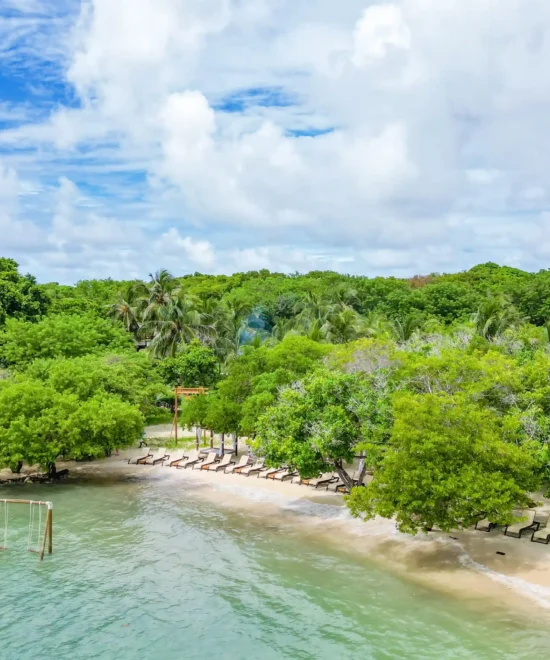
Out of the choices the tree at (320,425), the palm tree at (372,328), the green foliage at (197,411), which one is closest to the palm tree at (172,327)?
the palm tree at (372,328)

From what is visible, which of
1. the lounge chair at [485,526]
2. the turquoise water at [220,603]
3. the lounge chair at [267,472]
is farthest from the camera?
the lounge chair at [267,472]

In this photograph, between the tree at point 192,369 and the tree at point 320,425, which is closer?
the tree at point 320,425

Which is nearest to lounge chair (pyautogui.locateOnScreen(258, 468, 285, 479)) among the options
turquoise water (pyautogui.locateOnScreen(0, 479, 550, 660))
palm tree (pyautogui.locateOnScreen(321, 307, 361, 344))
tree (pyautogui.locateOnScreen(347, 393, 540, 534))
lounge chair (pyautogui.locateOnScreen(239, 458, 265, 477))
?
lounge chair (pyautogui.locateOnScreen(239, 458, 265, 477))

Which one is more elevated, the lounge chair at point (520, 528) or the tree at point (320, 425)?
the tree at point (320, 425)

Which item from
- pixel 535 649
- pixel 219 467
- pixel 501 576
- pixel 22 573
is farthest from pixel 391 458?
pixel 219 467

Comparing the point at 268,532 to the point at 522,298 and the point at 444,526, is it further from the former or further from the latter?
the point at 522,298

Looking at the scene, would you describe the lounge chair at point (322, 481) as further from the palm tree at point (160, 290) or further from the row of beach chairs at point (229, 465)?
the palm tree at point (160, 290)

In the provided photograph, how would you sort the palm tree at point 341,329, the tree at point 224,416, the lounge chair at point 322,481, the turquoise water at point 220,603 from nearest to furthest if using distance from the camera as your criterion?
the turquoise water at point 220,603
the lounge chair at point 322,481
the tree at point 224,416
the palm tree at point 341,329

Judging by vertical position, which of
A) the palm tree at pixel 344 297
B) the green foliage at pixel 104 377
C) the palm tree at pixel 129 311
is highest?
the palm tree at pixel 344 297
